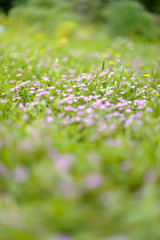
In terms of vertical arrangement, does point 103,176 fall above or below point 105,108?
below

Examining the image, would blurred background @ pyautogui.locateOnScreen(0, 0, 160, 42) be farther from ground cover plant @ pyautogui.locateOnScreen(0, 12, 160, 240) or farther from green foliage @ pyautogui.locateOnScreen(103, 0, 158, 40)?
ground cover plant @ pyautogui.locateOnScreen(0, 12, 160, 240)

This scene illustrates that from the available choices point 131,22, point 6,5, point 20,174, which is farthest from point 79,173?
point 6,5

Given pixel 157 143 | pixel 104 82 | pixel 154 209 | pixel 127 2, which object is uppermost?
pixel 127 2

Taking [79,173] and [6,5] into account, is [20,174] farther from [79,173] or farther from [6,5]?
[6,5]

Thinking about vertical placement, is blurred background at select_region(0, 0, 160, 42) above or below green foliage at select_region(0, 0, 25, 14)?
below

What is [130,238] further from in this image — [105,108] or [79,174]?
[105,108]

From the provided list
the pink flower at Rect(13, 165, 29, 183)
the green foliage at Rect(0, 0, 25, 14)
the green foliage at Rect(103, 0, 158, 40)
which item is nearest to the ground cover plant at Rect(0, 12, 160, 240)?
the pink flower at Rect(13, 165, 29, 183)

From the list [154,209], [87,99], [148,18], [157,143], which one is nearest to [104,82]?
[87,99]

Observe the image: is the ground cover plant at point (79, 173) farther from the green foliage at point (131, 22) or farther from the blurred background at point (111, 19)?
the green foliage at point (131, 22)
